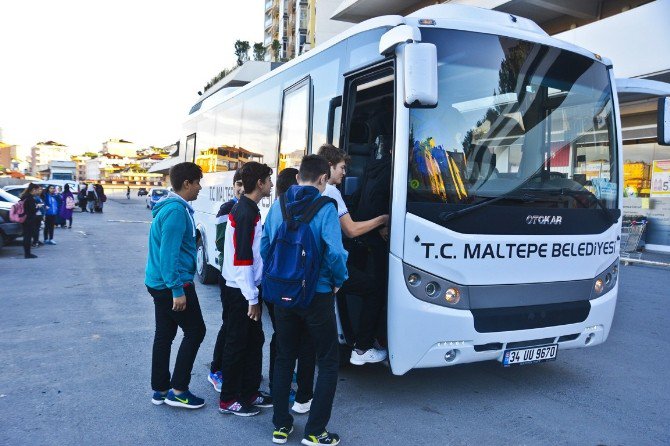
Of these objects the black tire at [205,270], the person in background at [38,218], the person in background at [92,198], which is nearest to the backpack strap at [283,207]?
the black tire at [205,270]

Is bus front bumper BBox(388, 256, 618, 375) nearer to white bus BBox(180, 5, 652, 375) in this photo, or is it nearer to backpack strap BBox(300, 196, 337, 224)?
white bus BBox(180, 5, 652, 375)

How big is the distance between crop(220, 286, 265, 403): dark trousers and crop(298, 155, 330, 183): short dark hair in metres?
1.08

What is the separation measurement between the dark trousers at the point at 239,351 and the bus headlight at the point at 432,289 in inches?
52.9

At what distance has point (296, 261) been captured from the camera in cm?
354

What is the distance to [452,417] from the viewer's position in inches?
172


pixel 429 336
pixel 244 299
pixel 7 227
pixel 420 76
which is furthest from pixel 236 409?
pixel 7 227

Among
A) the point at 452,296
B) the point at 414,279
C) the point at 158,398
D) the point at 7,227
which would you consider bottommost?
the point at 158,398

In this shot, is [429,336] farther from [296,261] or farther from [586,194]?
[586,194]

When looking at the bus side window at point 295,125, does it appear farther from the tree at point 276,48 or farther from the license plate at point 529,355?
the tree at point 276,48

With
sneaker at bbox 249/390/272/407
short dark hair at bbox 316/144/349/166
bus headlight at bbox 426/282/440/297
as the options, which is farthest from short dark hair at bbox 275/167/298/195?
sneaker at bbox 249/390/272/407

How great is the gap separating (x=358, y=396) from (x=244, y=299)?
55.0 inches

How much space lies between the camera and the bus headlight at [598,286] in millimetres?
5027

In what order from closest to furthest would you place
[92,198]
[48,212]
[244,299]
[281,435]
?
[281,435] < [244,299] < [48,212] < [92,198]

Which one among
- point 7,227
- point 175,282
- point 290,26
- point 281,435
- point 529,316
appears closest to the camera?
point 281,435
